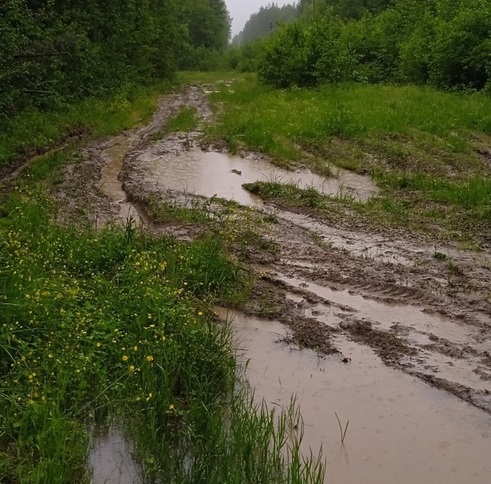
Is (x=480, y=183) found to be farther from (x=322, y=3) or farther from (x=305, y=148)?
(x=322, y=3)

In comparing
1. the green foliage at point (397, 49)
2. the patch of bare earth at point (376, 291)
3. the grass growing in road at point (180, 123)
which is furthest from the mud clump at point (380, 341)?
the green foliage at point (397, 49)

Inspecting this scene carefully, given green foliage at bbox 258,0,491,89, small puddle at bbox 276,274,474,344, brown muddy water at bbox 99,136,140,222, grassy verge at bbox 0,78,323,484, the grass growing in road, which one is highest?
green foliage at bbox 258,0,491,89

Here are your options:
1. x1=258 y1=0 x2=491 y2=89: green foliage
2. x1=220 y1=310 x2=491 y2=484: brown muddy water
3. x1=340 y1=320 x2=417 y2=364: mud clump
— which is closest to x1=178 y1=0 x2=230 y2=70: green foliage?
x1=258 y1=0 x2=491 y2=89: green foliage

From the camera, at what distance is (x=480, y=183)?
11672 mm

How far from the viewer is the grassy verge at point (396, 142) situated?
11117 mm

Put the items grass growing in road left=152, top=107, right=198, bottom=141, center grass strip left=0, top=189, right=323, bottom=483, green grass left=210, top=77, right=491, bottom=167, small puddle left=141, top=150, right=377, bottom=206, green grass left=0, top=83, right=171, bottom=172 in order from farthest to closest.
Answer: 1. grass growing in road left=152, top=107, right=198, bottom=141
2. green grass left=210, top=77, right=491, bottom=167
3. green grass left=0, top=83, right=171, bottom=172
4. small puddle left=141, top=150, right=377, bottom=206
5. center grass strip left=0, top=189, right=323, bottom=483

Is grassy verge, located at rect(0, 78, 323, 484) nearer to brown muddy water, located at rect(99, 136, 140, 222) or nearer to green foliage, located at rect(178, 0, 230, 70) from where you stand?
brown muddy water, located at rect(99, 136, 140, 222)

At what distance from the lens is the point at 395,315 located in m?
→ 7.23

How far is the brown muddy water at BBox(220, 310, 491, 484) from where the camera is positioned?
185 inches

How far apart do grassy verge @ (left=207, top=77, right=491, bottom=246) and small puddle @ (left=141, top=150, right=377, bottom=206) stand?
524 millimetres

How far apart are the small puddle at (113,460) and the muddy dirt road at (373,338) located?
142 cm

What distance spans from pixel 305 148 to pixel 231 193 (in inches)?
174

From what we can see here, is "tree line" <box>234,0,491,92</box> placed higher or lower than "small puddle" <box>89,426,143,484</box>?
higher

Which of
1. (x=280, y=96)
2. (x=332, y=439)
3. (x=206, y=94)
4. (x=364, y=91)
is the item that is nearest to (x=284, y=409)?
(x=332, y=439)
